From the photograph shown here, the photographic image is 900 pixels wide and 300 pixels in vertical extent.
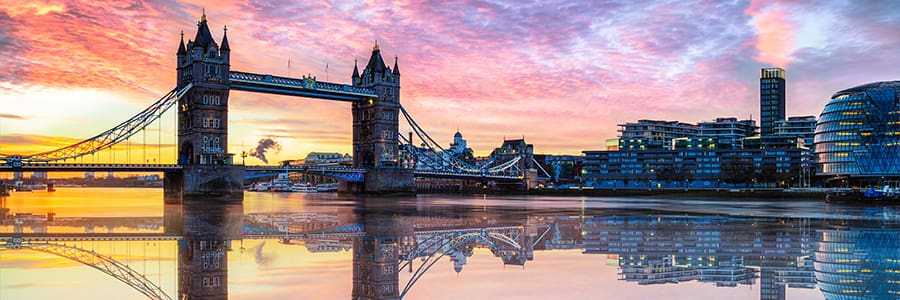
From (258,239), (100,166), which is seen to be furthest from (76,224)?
(100,166)

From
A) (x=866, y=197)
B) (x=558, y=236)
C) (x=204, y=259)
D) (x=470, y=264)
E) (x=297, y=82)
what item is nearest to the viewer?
(x=470, y=264)

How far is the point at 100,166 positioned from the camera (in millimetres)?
83125

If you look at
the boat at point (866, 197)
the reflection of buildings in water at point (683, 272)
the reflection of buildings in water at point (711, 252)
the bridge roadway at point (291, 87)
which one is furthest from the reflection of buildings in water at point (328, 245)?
the bridge roadway at point (291, 87)

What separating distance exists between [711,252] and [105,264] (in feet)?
51.7

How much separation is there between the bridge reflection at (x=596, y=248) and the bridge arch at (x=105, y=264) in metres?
0.46

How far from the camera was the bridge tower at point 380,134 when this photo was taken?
4439 inches

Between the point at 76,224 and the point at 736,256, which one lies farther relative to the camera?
the point at 76,224

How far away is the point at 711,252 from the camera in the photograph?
68.3 feet

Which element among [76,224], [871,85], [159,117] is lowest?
[76,224]

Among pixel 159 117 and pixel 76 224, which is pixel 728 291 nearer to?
pixel 76 224

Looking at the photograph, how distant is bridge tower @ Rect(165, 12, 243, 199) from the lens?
8669cm

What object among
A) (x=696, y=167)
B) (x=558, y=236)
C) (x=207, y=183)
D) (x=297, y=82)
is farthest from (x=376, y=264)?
(x=696, y=167)

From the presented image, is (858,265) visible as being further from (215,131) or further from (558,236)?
(215,131)

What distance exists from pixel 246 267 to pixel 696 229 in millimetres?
19620
